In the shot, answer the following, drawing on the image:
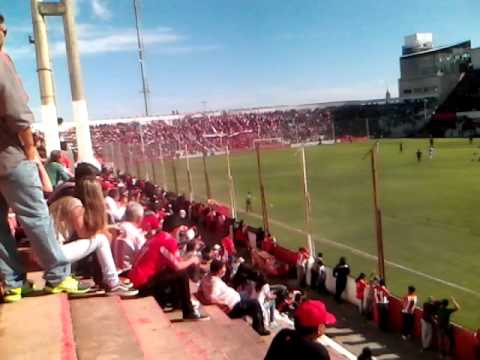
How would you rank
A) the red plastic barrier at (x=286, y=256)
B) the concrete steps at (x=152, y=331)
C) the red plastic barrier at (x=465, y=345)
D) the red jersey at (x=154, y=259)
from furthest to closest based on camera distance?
the red plastic barrier at (x=286, y=256) → the red plastic barrier at (x=465, y=345) → the red jersey at (x=154, y=259) → the concrete steps at (x=152, y=331)

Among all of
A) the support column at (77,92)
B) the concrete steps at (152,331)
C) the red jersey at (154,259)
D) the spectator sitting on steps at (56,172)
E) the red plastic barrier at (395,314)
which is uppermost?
the support column at (77,92)

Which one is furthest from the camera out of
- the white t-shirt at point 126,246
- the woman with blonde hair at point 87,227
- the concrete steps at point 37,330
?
the white t-shirt at point 126,246

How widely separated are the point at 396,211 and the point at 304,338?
2265 centimetres

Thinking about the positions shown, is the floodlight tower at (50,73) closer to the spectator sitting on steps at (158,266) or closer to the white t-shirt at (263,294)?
the white t-shirt at (263,294)

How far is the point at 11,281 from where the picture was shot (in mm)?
3492

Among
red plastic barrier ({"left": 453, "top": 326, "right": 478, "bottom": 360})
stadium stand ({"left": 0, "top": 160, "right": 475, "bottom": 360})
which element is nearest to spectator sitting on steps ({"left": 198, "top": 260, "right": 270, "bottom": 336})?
stadium stand ({"left": 0, "top": 160, "right": 475, "bottom": 360})

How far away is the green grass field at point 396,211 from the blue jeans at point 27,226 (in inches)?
371

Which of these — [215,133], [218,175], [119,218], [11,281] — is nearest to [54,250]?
[11,281]

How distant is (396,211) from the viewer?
967 inches

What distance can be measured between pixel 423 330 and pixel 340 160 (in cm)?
3909

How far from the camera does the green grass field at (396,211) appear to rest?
14.6 m

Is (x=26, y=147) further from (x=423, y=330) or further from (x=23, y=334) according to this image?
(x=423, y=330)

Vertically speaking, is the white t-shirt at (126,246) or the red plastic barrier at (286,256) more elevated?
the white t-shirt at (126,246)

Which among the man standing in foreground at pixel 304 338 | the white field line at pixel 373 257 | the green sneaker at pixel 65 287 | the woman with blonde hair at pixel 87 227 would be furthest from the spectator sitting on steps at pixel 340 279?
the man standing in foreground at pixel 304 338
